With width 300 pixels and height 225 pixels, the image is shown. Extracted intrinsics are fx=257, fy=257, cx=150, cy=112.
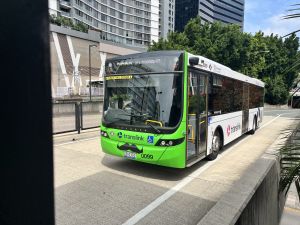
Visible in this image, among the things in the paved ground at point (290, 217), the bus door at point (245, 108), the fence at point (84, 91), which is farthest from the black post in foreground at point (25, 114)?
the fence at point (84, 91)

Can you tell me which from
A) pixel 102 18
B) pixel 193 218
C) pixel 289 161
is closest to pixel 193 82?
pixel 193 218

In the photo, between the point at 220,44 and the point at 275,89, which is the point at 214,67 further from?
the point at 275,89

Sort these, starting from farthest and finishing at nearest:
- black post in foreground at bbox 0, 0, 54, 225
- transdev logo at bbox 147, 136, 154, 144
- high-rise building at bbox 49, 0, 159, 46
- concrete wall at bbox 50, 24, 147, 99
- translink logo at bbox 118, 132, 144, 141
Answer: high-rise building at bbox 49, 0, 159, 46
concrete wall at bbox 50, 24, 147, 99
translink logo at bbox 118, 132, 144, 141
transdev logo at bbox 147, 136, 154, 144
black post in foreground at bbox 0, 0, 54, 225

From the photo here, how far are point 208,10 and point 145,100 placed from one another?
393ft

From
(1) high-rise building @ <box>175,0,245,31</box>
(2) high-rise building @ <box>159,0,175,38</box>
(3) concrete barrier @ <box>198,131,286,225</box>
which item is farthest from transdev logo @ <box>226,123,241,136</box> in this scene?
(1) high-rise building @ <box>175,0,245,31</box>

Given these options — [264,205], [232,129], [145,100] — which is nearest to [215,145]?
[232,129]

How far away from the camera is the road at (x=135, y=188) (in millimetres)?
4148

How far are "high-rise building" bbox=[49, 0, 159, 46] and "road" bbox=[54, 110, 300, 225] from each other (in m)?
76.8

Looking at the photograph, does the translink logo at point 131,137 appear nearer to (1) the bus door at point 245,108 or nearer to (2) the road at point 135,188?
(2) the road at point 135,188

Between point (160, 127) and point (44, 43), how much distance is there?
15.8ft

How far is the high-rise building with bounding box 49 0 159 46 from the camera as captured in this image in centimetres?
8300

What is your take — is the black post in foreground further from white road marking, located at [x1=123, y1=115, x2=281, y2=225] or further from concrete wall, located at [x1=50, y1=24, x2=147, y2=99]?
concrete wall, located at [x1=50, y1=24, x2=147, y2=99]

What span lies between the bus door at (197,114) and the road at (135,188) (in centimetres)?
65

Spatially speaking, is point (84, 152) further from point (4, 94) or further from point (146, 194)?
point (4, 94)
